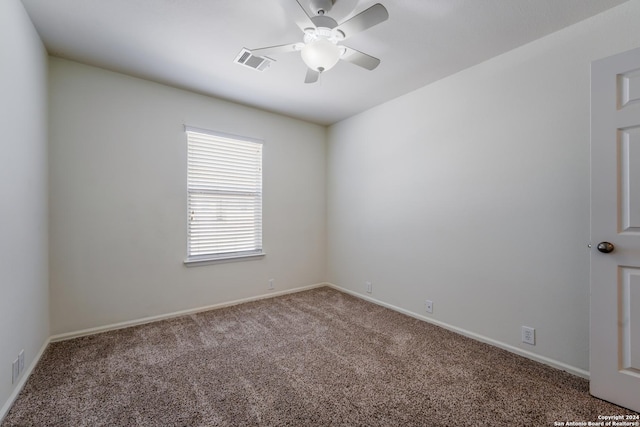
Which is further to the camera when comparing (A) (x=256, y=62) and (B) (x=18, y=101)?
(A) (x=256, y=62)

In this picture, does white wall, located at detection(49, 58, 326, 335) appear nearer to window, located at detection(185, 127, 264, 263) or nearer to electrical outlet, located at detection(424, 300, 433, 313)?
window, located at detection(185, 127, 264, 263)

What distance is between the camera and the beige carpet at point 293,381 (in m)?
1.66

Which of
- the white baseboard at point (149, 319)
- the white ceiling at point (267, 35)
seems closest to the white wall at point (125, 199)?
the white baseboard at point (149, 319)

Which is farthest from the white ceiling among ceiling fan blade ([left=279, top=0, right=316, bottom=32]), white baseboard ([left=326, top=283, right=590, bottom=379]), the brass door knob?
white baseboard ([left=326, top=283, right=590, bottom=379])

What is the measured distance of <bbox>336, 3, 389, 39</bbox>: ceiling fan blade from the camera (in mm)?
1596

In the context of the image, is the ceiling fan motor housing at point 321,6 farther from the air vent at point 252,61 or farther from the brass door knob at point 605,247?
the brass door knob at point 605,247

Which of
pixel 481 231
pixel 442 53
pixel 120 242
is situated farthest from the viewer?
pixel 120 242

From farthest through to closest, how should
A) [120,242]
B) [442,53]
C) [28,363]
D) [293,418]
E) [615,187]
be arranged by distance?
1. [120,242]
2. [442,53]
3. [28,363]
4. [615,187]
5. [293,418]

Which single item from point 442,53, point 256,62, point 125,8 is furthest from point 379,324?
point 125,8

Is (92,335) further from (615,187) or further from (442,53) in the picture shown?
(615,187)

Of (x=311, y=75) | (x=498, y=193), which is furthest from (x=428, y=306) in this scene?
(x=311, y=75)

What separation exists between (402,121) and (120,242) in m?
3.42

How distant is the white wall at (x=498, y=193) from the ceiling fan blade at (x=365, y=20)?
1517mm

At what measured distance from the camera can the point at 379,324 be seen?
302 centimetres
